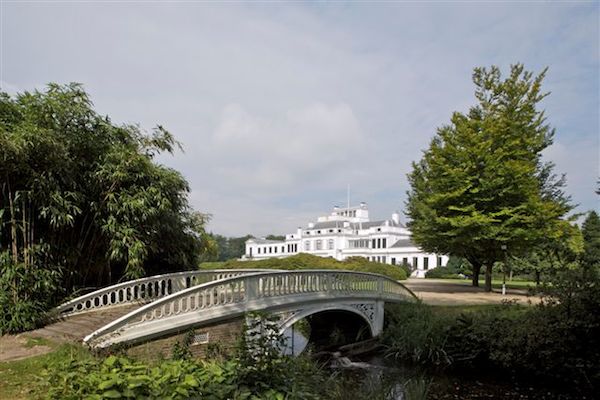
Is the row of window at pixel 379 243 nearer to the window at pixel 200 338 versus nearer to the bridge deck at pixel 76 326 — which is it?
the bridge deck at pixel 76 326

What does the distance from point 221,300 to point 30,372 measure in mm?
3882

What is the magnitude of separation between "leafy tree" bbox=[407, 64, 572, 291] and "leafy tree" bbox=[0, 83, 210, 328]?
12446 mm

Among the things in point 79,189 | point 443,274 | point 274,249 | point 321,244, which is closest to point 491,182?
point 79,189

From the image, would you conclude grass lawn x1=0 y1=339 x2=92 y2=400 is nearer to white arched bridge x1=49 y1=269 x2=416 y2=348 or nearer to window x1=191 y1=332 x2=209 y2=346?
white arched bridge x1=49 y1=269 x2=416 y2=348

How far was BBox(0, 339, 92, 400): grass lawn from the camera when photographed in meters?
4.57

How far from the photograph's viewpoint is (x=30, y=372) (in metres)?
5.41

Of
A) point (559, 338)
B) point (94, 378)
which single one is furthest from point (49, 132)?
point (559, 338)

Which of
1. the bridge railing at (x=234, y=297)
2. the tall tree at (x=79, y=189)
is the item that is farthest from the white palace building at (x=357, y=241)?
the tall tree at (x=79, y=189)

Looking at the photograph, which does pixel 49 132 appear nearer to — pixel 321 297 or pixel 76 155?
pixel 76 155

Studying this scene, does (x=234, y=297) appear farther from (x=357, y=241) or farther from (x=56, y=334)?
(x=357, y=241)

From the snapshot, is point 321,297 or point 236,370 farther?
point 321,297

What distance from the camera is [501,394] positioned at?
8.63 metres

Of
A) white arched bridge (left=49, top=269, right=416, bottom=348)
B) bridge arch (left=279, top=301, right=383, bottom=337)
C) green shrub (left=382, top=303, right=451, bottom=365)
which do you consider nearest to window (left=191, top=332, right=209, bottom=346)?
white arched bridge (left=49, top=269, right=416, bottom=348)

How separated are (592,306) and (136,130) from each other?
470 inches
